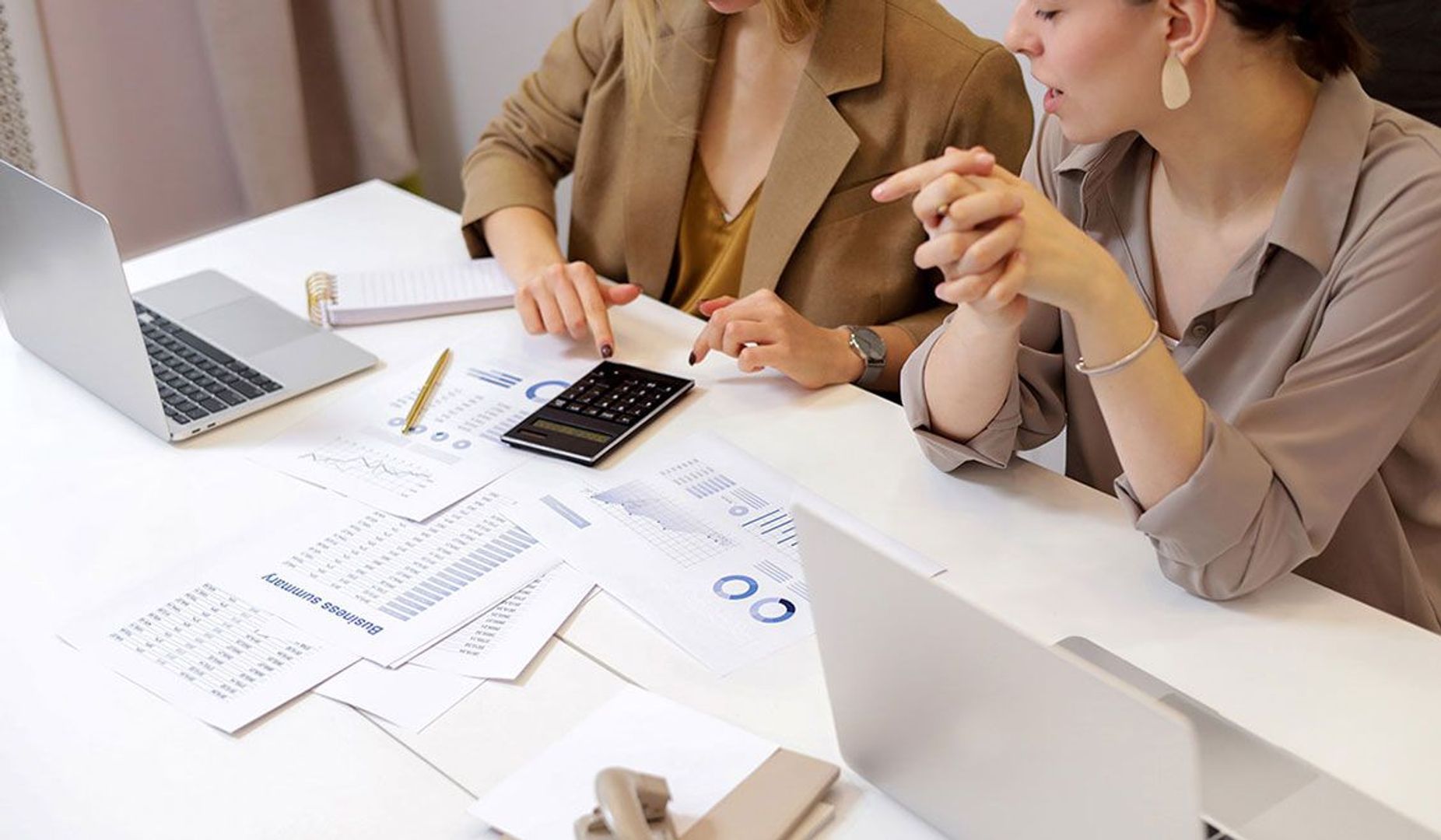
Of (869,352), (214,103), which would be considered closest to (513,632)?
(869,352)

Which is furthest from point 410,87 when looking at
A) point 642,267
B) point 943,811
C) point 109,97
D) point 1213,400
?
point 943,811

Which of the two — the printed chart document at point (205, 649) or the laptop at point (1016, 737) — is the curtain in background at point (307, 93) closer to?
the printed chart document at point (205, 649)

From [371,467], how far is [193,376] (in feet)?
0.89

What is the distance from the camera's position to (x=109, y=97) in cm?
269

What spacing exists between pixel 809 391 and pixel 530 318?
32 cm

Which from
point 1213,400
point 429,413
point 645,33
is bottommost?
point 429,413

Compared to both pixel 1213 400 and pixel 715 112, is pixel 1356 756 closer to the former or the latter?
pixel 1213 400

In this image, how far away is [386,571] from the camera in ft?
3.93

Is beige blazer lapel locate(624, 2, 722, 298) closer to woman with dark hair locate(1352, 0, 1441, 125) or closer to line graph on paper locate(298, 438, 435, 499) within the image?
line graph on paper locate(298, 438, 435, 499)

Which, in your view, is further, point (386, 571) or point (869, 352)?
point (869, 352)

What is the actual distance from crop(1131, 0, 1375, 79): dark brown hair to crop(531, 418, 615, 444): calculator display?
23.1 inches

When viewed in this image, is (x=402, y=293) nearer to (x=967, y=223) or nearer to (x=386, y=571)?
(x=386, y=571)

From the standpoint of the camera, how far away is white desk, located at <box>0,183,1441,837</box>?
96 centimetres

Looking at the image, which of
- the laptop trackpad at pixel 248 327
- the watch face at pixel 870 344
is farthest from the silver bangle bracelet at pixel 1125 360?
the laptop trackpad at pixel 248 327
